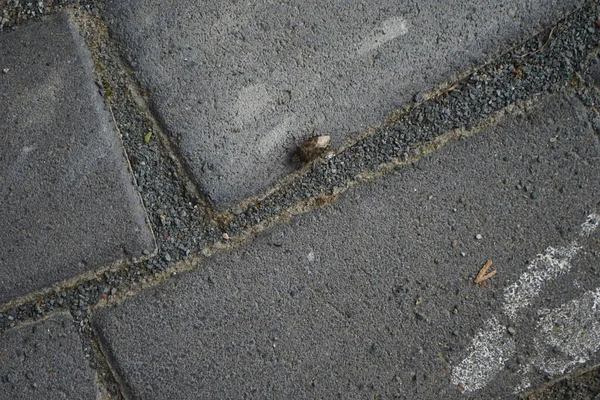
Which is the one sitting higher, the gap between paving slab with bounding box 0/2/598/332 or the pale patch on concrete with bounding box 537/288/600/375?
the gap between paving slab with bounding box 0/2/598/332

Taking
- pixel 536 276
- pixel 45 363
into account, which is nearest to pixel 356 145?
pixel 536 276

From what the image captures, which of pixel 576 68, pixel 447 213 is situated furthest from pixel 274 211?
pixel 576 68

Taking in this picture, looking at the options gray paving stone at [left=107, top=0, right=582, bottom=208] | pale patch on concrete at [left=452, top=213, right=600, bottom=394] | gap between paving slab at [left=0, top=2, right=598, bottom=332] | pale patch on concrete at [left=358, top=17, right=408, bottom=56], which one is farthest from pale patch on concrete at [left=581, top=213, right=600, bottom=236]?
pale patch on concrete at [left=358, top=17, right=408, bottom=56]

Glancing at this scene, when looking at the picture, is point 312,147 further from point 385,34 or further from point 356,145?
point 385,34

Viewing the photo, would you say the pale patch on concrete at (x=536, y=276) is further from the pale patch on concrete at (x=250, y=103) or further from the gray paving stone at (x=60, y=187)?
the gray paving stone at (x=60, y=187)

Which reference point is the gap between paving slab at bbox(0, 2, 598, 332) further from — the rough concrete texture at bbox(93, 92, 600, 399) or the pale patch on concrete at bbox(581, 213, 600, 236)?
the pale patch on concrete at bbox(581, 213, 600, 236)

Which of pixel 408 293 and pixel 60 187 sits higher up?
pixel 60 187
